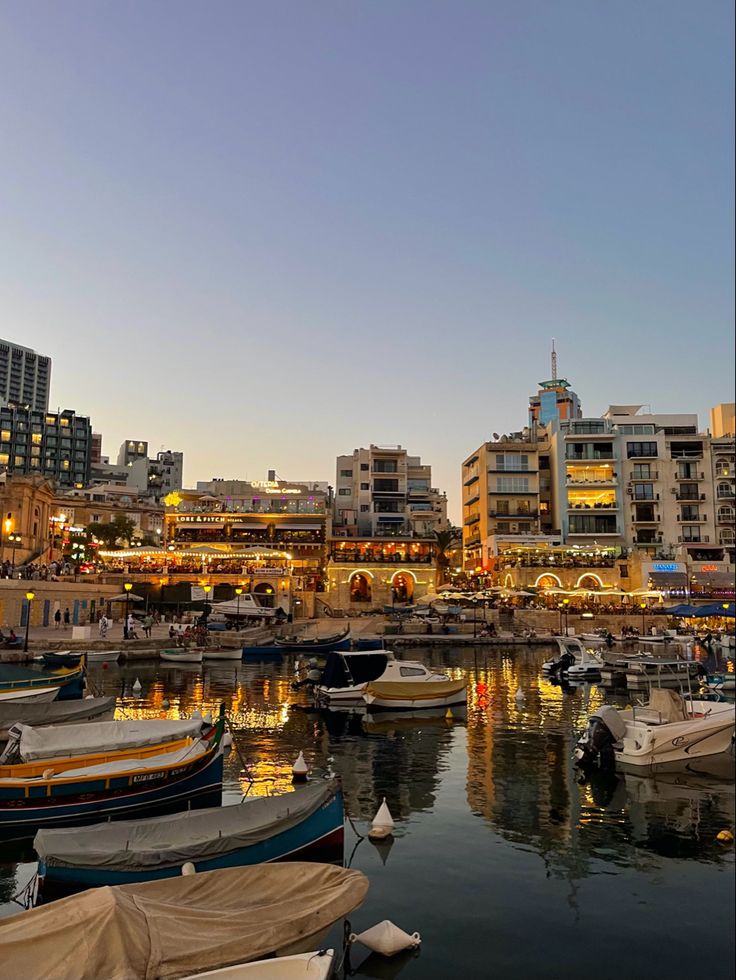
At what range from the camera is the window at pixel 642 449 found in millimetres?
85750

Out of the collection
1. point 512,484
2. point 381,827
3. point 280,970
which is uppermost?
point 512,484

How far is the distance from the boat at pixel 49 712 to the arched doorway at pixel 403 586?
63186 millimetres

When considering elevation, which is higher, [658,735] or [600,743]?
[658,735]

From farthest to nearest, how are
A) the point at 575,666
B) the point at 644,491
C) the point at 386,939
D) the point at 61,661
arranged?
the point at 644,491 → the point at 575,666 → the point at 61,661 → the point at 386,939

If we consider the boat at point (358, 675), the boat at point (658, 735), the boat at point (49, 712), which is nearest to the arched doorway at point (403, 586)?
the boat at point (358, 675)

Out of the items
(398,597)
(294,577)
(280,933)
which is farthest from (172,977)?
(398,597)

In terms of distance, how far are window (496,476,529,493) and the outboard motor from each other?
231 ft

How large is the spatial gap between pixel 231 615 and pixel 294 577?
1410 cm

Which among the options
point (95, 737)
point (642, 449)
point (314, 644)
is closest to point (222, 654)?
point (314, 644)

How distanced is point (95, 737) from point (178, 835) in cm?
779

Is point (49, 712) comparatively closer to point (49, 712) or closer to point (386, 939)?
point (49, 712)

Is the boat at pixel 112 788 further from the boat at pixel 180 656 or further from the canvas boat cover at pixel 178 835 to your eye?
the boat at pixel 180 656

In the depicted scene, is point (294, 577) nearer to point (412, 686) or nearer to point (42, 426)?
point (412, 686)

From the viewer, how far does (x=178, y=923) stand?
27.1ft
